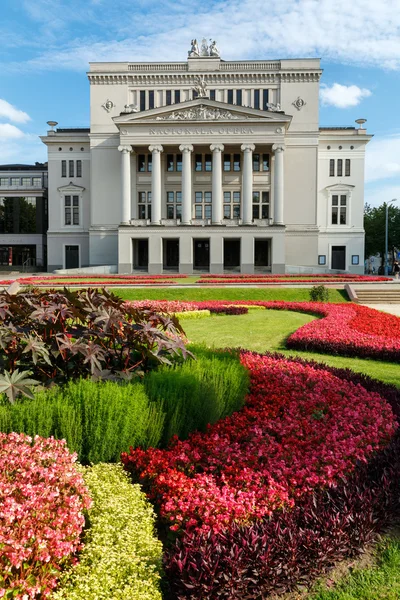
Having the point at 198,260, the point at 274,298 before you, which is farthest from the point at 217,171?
the point at 274,298

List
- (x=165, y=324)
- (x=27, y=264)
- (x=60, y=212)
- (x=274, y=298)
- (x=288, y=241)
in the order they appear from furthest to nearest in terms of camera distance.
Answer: (x=27, y=264)
(x=60, y=212)
(x=288, y=241)
(x=274, y=298)
(x=165, y=324)

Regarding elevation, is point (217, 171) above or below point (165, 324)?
above

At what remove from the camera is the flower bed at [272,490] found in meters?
3.25

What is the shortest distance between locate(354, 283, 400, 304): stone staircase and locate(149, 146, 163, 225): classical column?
89.5ft

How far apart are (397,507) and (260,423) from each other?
1.87 m

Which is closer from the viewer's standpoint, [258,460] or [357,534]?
[357,534]

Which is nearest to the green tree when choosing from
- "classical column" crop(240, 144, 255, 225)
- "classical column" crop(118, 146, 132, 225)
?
"classical column" crop(240, 144, 255, 225)

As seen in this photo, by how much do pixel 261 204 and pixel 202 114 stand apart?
11.3 meters

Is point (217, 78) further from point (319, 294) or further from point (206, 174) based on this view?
point (319, 294)

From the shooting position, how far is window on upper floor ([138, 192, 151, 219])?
176ft

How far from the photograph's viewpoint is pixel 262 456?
4.81m

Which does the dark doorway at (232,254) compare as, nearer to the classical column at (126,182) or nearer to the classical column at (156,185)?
the classical column at (156,185)

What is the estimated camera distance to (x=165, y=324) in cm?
654

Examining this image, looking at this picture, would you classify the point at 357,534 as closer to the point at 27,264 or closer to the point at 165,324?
the point at 165,324
